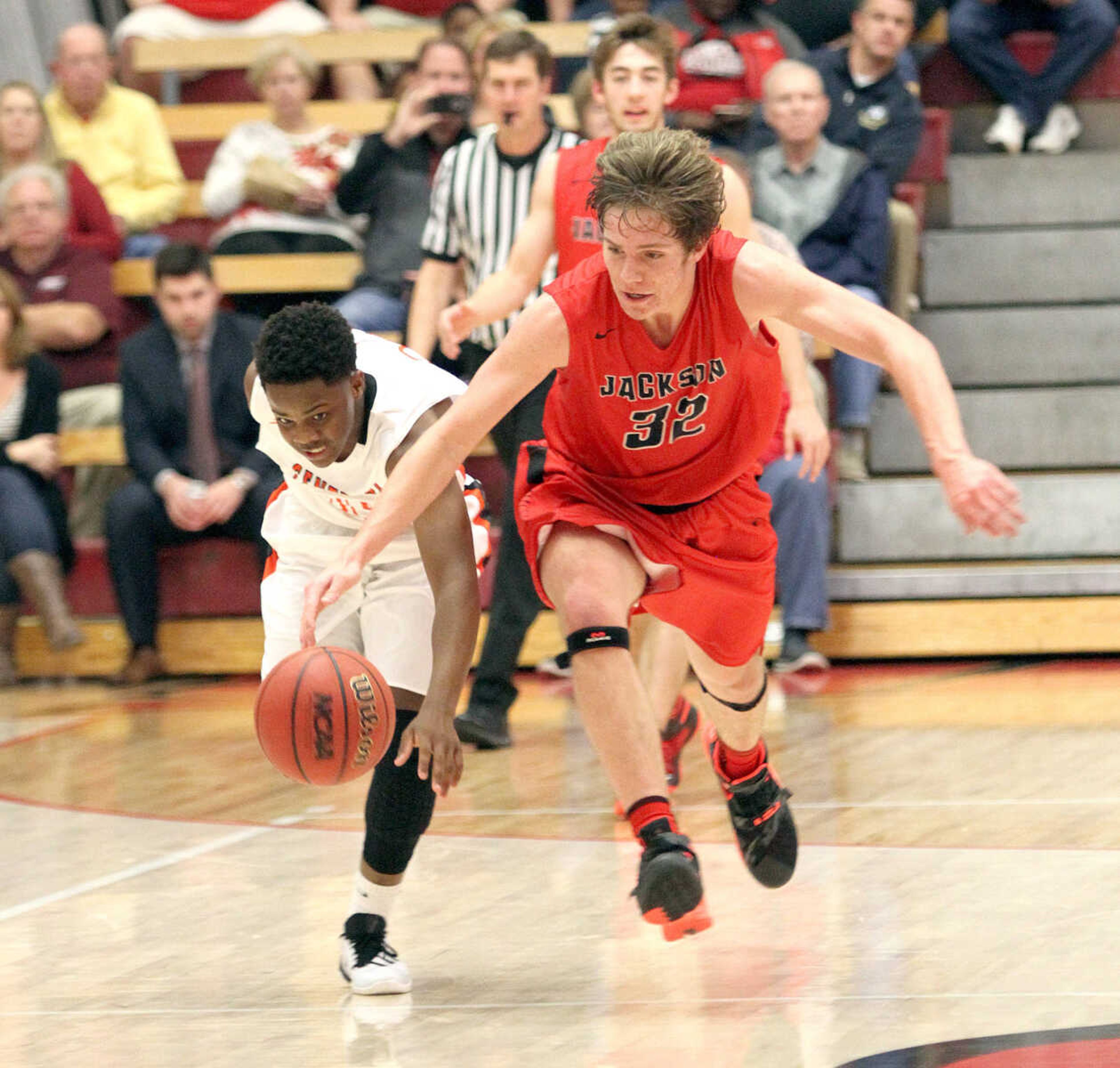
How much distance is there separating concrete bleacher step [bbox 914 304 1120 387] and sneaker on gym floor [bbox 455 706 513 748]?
10.6ft

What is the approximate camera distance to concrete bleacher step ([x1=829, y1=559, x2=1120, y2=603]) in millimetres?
7086

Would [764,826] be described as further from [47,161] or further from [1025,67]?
[1025,67]

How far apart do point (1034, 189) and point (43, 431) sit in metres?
4.64

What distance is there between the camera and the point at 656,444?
3.48 m

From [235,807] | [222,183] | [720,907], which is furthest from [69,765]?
[222,183]

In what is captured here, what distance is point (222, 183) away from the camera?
852 centimetres

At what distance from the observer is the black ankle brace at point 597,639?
3.30 metres

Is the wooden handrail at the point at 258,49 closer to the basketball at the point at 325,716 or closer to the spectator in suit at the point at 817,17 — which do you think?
the spectator in suit at the point at 817,17

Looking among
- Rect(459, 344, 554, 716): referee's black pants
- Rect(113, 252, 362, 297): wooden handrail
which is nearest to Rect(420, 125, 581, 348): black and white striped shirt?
Rect(459, 344, 554, 716): referee's black pants

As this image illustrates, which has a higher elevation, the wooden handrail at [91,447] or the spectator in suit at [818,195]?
the spectator in suit at [818,195]

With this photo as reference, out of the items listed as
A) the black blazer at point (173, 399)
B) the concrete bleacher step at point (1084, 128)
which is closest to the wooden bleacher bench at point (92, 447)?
the black blazer at point (173, 399)

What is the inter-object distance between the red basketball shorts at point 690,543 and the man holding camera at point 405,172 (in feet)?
13.0

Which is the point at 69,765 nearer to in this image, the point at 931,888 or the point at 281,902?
the point at 281,902

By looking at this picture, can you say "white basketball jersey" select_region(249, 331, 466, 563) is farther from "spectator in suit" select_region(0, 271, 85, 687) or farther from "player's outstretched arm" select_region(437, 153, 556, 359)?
"spectator in suit" select_region(0, 271, 85, 687)
